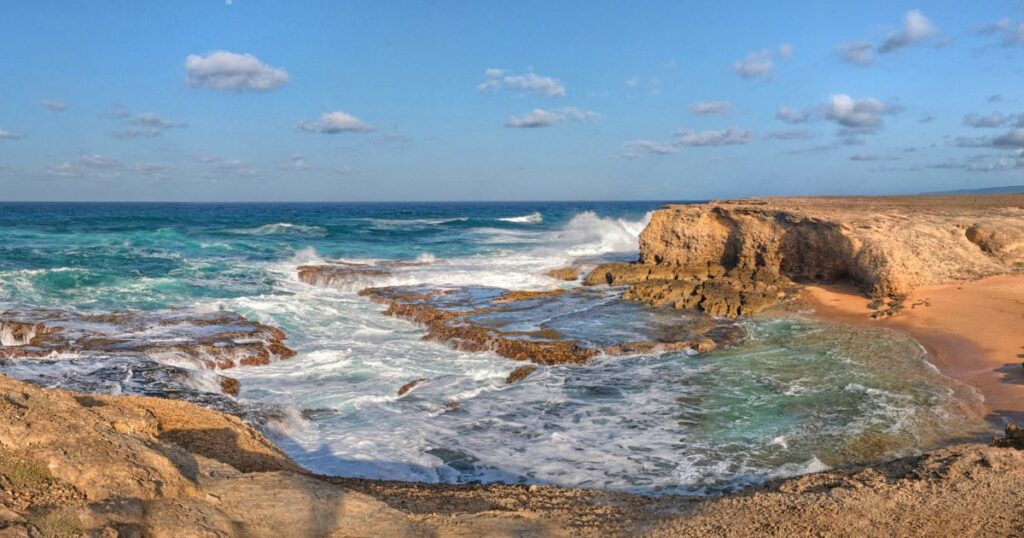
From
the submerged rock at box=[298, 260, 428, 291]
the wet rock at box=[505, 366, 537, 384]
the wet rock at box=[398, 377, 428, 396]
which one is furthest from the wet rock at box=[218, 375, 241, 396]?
the submerged rock at box=[298, 260, 428, 291]

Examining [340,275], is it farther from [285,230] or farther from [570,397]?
[285,230]

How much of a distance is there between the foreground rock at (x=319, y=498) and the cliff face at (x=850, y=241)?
1166 cm

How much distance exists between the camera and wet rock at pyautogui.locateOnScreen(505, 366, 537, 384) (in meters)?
11.0

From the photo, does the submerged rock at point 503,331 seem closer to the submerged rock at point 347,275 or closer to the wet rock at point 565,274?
the submerged rock at point 347,275

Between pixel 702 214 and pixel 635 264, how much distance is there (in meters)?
2.46

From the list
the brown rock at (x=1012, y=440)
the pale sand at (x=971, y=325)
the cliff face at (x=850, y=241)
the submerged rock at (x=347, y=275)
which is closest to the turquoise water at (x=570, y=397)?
the pale sand at (x=971, y=325)

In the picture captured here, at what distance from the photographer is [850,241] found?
52.5ft

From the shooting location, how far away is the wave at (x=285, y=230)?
135ft

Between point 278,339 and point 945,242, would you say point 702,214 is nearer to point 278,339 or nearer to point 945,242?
point 945,242

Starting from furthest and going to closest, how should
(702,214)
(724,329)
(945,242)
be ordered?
(702,214) < (945,242) < (724,329)

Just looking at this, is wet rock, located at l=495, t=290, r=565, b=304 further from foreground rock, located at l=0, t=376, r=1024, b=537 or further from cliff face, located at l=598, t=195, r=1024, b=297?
foreground rock, located at l=0, t=376, r=1024, b=537

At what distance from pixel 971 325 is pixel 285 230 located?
3907cm

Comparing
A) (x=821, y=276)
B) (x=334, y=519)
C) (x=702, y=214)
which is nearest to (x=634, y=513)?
(x=334, y=519)

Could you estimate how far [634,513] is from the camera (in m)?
4.91
